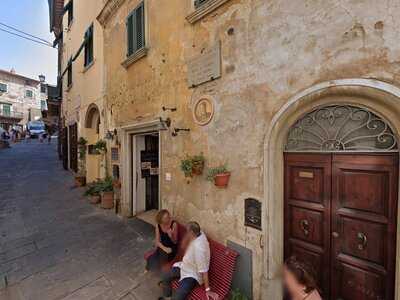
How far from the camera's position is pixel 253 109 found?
315cm

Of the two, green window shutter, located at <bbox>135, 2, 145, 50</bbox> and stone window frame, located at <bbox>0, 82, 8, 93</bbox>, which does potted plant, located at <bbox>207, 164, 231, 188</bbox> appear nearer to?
green window shutter, located at <bbox>135, 2, 145, 50</bbox>

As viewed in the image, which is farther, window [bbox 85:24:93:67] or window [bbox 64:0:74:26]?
window [bbox 64:0:74:26]

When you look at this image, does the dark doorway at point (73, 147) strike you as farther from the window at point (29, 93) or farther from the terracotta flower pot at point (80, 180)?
the window at point (29, 93)

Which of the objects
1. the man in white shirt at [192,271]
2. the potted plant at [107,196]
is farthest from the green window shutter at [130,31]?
the man in white shirt at [192,271]

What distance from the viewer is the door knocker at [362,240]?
2375mm

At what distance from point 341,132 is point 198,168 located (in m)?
2.11

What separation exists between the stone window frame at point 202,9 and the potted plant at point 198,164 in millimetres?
2325

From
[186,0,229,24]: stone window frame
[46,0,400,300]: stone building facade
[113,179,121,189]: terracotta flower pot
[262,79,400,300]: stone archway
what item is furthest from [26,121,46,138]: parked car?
[262,79,400,300]: stone archway

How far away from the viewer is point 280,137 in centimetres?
291

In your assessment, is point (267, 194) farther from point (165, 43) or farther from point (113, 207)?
point (113, 207)

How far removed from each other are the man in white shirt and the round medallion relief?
5.49ft

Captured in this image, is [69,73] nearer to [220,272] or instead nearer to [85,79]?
[85,79]

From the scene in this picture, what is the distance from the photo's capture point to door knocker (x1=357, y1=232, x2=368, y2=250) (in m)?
2.38

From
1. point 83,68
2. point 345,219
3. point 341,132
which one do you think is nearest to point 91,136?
point 83,68
